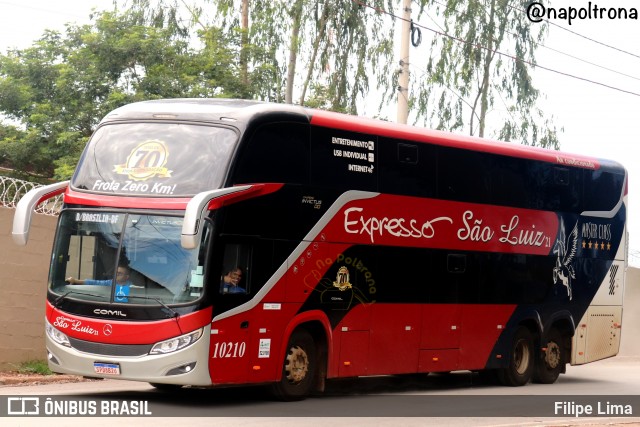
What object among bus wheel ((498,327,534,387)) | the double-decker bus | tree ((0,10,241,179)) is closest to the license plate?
the double-decker bus

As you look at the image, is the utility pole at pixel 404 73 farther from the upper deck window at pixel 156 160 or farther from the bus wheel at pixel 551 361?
the upper deck window at pixel 156 160

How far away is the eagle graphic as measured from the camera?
2178 centimetres

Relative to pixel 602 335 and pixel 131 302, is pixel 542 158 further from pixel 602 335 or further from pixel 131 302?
pixel 131 302

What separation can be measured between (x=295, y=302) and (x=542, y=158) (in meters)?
7.33

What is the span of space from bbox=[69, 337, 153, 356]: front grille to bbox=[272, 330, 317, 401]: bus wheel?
2.23 m

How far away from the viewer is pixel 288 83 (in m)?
36.9

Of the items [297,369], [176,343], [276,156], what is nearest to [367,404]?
[297,369]

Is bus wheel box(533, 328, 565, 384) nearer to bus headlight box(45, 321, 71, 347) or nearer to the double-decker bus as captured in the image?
the double-decker bus

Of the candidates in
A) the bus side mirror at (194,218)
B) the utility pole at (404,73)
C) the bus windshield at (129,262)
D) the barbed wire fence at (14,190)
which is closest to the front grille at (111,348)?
the bus windshield at (129,262)

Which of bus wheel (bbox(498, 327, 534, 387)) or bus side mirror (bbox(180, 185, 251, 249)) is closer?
bus side mirror (bbox(180, 185, 251, 249))

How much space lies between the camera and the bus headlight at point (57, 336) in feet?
49.2

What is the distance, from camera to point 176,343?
1449cm

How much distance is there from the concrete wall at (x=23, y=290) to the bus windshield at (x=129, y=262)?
114 inches

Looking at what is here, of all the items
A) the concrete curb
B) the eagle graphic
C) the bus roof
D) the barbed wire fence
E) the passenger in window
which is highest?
the bus roof
